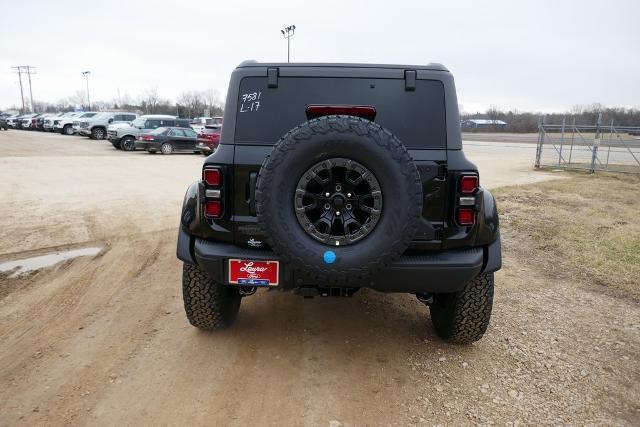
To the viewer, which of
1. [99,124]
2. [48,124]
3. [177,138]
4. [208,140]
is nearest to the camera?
[208,140]

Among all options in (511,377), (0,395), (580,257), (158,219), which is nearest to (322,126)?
(511,377)

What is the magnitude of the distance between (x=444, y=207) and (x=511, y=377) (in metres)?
1.30

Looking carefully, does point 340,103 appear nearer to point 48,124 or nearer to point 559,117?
point 48,124

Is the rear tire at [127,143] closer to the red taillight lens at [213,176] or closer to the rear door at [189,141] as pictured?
the rear door at [189,141]

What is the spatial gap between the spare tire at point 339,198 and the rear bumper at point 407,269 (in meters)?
0.24

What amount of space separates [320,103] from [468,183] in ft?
3.75

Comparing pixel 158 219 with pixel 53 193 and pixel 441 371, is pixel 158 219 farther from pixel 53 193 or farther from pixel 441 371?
pixel 441 371

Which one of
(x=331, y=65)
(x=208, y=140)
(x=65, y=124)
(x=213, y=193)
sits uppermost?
(x=331, y=65)

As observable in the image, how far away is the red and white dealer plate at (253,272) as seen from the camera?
3070 mm

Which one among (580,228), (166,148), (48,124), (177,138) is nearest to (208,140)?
(177,138)

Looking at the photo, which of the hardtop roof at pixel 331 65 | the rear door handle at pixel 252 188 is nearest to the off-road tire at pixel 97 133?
the hardtop roof at pixel 331 65

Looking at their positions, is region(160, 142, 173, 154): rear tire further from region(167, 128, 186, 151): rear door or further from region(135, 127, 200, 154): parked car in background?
region(167, 128, 186, 151): rear door

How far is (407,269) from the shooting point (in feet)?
9.91

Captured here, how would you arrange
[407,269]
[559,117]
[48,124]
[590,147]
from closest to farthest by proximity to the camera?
[407,269] < [590,147] < [48,124] < [559,117]
